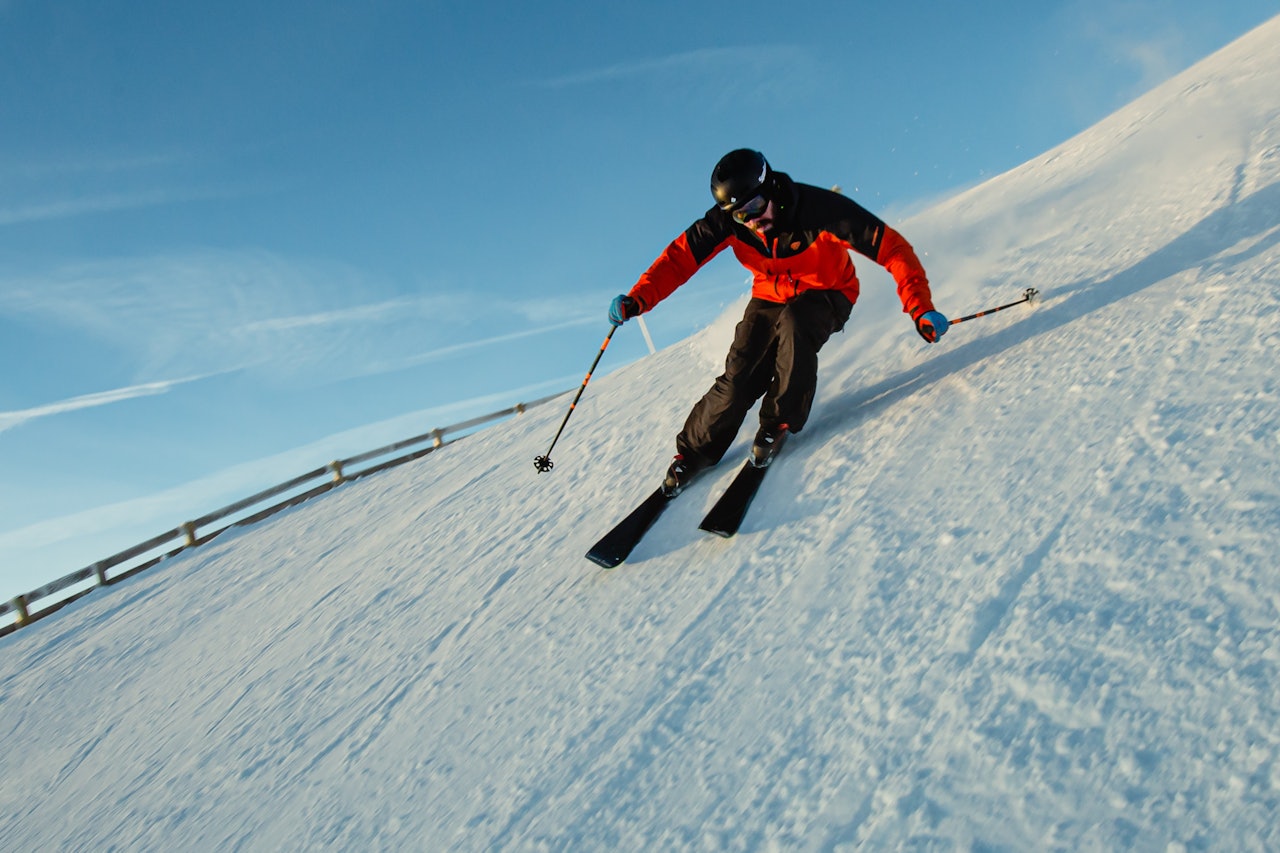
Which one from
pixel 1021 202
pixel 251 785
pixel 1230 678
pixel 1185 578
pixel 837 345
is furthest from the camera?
pixel 1021 202

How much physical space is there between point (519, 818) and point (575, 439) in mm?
4981

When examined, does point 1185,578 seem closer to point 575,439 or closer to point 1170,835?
point 1170,835

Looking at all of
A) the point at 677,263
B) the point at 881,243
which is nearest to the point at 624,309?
the point at 677,263

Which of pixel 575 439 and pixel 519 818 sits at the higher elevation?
pixel 575 439

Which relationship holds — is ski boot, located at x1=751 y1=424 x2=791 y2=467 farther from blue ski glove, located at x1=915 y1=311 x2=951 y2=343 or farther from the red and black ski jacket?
blue ski glove, located at x1=915 y1=311 x2=951 y2=343

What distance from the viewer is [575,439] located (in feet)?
23.7

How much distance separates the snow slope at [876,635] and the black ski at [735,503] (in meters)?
0.10

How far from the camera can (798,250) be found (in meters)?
3.92

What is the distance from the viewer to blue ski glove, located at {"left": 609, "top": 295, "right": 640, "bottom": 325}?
4336mm

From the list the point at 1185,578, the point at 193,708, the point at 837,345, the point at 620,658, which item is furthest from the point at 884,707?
the point at 193,708

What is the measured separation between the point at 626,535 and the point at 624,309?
4.32 feet

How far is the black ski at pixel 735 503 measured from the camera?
3.55m

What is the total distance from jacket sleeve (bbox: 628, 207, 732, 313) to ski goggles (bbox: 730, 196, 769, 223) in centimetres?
38

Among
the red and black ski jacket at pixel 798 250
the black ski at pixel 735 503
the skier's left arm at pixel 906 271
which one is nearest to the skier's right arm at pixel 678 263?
the red and black ski jacket at pixel 798 250
